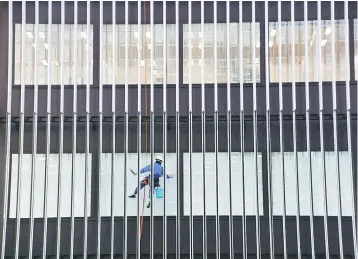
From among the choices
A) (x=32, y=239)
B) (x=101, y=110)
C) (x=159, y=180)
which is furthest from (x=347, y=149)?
(x=32, y=239)

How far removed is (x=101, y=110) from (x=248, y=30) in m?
4.10

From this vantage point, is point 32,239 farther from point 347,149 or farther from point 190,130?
point 347,149

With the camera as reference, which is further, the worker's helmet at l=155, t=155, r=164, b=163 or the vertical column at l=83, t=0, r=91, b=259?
the worker's helmet at l=155, t=155, r=164, b=163

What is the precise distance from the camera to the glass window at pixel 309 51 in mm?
11766

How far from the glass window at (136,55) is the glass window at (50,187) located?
2220mm

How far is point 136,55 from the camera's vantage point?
11969 mm

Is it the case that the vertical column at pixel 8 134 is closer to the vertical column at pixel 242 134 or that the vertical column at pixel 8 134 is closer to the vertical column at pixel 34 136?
the vertical column at pixel 34 136

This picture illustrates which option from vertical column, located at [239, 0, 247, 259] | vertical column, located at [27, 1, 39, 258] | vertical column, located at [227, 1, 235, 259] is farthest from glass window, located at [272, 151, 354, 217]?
vertical column, located at [27, 1, 39, 258]

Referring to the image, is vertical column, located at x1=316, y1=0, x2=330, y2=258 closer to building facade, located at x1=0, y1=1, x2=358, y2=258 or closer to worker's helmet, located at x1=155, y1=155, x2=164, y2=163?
building facade, located at x1=0, y1=1, x2=358, y2=258

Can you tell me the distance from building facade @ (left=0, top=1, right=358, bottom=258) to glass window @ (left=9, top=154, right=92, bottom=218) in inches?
1.0

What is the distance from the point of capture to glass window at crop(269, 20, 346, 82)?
11.8 meters

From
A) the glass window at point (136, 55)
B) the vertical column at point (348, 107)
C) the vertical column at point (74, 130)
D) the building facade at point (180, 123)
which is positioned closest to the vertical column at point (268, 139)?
the building facade at point (180, 123)

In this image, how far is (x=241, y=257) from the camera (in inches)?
446

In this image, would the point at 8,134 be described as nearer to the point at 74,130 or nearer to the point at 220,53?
the point at 74,130
